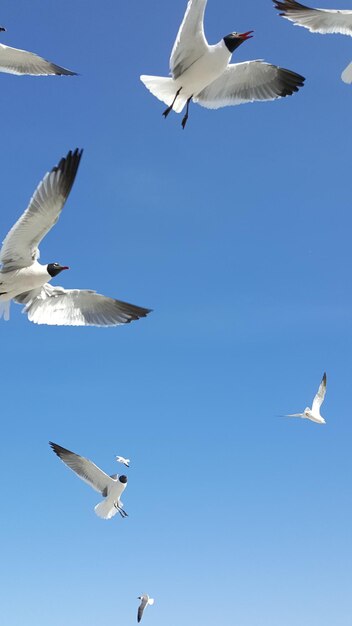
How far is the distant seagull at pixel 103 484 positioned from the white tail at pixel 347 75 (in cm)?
969

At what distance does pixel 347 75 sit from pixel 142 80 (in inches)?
122

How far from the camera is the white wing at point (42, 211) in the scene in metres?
10.1

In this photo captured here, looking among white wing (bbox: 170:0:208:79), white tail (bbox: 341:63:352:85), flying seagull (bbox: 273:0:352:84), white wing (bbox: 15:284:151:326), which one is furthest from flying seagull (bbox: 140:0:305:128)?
white wing (bbox: 15:284:151:326)

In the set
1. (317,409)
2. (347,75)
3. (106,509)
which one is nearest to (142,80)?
(347,75)

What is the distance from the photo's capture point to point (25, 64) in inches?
613

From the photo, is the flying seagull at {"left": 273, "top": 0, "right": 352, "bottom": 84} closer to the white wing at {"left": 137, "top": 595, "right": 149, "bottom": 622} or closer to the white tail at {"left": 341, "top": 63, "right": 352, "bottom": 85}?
the white tail at {"left": 341, "top": 63, "right": 352, "bottom": 85}

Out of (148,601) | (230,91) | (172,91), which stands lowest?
(148,601)

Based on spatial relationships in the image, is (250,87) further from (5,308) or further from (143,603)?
(143,603)

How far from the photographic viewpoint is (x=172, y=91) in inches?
507

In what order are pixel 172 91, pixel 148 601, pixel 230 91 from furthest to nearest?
pixel 148 601, pixel 230 91, pixel 172 91

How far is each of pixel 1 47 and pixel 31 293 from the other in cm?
531

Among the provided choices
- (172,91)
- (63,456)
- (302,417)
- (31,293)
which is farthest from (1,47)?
(302,417)

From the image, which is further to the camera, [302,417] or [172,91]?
[302,417]

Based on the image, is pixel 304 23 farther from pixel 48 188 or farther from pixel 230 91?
pixel 48 188
